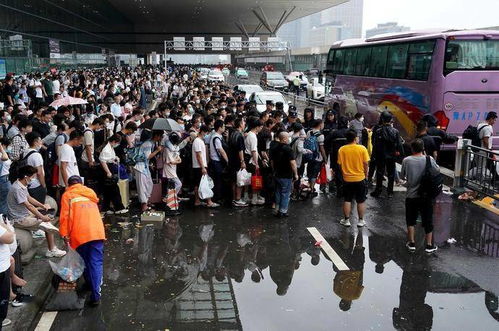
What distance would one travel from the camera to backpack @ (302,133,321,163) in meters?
10.1

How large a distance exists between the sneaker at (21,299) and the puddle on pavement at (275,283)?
2.79ft

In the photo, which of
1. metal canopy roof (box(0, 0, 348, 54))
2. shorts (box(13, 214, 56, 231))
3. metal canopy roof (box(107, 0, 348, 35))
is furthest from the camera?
metal canopy roof (box(107, 0, 348, 35))

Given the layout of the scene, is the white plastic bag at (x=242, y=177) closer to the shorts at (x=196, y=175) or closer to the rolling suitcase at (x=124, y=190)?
the shorts at (x=196, y=175)

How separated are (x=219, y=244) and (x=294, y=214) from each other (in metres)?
2.10

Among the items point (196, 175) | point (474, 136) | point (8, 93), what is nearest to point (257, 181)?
point (196, 175)

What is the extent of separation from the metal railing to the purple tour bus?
2590mm

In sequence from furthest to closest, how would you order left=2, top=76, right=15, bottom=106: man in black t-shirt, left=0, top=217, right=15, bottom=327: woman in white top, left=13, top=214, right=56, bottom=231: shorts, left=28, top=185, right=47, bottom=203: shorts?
left=2, top=76, right=15, bottom=106: man in black t-shirt, left=28, top=185, right=47, bottom=203: shorts, left=13, top=214, right=56, bottom=231: shorts, left=0, top=217, right=15, bottom=327: woman in white top

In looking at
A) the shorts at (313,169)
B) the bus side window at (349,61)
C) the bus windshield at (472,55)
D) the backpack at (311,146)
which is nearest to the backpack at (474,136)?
the bus windshield at (472,55)

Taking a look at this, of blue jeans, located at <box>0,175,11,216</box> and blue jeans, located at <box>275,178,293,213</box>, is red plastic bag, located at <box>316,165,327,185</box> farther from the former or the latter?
blue jeans, located at <box>0,175,11,216</box>

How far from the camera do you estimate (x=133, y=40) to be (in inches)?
3792

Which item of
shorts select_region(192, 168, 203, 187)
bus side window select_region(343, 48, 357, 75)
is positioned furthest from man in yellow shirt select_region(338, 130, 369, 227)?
bus side window select_region(343, 48, 357, 75)

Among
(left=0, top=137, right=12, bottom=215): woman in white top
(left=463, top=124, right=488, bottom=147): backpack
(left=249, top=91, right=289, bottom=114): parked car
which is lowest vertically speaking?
(left=0, top=137, right=12, bottom=215): woman in white top

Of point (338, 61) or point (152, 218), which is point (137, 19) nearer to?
point (338, 61)

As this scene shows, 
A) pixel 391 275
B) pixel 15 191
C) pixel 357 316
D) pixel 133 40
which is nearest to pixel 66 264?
pixel 15 191
